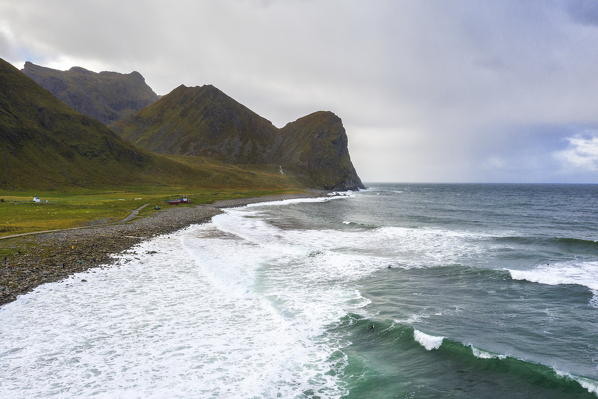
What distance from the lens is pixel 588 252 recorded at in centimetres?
3666

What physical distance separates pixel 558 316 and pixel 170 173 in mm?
183438

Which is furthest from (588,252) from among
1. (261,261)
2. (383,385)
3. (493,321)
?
(383,385)

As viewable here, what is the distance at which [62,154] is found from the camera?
150750 millimetres

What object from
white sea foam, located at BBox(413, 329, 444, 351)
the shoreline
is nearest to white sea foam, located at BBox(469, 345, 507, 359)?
white sea foam, located at BBox(413, 329, 444, 351)

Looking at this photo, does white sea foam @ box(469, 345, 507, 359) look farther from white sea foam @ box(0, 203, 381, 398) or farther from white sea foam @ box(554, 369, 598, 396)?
white sea foam @ box(0, 203, 381, 398)

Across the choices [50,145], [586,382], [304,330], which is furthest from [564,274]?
[50,145]

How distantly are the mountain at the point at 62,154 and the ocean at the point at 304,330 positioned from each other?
124 metres

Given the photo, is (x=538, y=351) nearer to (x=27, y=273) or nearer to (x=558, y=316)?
(x=558, y=316)

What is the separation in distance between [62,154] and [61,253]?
148908mm

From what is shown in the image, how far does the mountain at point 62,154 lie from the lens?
429ft

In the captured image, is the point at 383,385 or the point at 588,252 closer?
the point at 383,385

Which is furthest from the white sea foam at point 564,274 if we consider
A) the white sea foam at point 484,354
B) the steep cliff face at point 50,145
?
the steep cliff face at point 50,145

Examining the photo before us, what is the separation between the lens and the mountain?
130875 mm

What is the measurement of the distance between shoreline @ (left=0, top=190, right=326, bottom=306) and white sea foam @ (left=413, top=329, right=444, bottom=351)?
19.3 m
